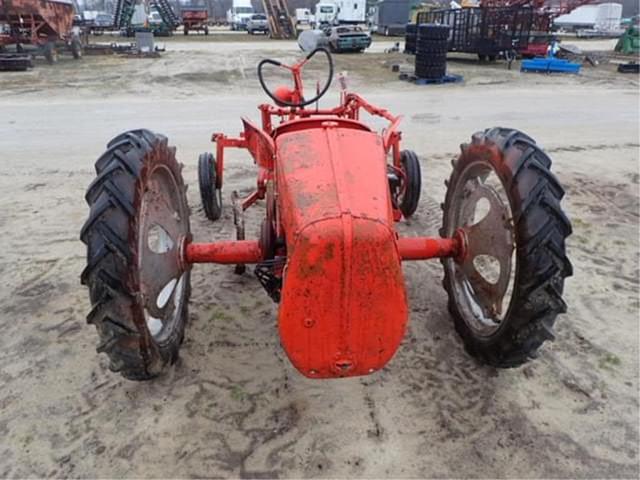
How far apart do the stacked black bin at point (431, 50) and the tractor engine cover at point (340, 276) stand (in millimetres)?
13143

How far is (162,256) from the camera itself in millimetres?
2799

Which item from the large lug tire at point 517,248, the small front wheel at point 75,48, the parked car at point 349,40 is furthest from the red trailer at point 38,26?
the large lug tire at point 517,248

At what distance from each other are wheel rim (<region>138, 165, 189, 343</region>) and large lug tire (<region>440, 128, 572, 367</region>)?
1689 mm

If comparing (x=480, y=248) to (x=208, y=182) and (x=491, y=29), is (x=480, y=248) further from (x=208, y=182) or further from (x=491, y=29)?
(x=491, y=29)

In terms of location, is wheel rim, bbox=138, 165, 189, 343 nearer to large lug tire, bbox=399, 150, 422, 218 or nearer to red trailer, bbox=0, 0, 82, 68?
large lug tire, bbox=399, 150, 422, 218

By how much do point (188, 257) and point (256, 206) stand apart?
241cm

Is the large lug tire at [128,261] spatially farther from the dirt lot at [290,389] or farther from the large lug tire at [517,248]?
the large lug tire at [517,248]

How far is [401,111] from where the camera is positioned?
10.5 metres

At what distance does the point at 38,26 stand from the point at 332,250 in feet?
63.8

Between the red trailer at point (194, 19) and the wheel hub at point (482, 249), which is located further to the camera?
the red trailer at point (194, 19)

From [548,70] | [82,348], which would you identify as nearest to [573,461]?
[82,348]

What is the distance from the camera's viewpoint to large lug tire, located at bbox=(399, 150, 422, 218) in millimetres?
4668

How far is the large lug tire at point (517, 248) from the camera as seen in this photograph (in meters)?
2.42

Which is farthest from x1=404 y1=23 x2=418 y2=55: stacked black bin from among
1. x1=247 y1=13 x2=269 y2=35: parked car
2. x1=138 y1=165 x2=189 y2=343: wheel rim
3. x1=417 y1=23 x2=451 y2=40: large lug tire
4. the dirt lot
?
x1=138 y1=165 x2=189 y2=343: wheel rim
